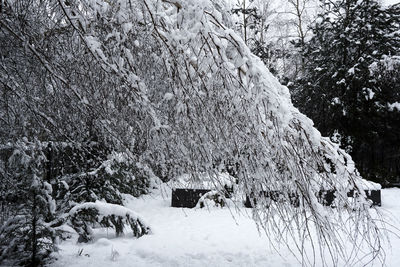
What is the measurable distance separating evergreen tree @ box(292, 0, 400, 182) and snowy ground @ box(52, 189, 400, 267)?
735 cm

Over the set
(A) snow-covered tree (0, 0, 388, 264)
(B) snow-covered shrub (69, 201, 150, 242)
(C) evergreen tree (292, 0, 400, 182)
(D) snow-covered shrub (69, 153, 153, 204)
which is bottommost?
(B) snow-covered shrub (69, 201, 150, 242)

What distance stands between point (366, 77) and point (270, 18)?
6213 mm

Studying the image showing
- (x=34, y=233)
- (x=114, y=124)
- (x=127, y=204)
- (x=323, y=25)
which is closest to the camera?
(x=114, y=124)

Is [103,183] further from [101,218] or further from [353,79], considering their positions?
[353,79]

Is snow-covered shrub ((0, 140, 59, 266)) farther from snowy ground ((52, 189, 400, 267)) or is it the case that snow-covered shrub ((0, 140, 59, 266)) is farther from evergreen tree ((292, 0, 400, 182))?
evergreen tree ((292, 0, 400, 182))

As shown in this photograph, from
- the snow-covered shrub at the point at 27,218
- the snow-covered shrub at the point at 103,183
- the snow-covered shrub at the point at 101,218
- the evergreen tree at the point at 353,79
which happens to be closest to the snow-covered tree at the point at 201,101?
the snow-covered shrub at the point at 27,218

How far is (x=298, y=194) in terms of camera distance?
2057mm

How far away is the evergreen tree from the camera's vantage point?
1145cm

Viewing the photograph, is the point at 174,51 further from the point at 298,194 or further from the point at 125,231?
the point at 125,231

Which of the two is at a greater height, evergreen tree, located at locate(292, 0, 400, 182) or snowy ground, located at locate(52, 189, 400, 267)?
evergreen tree, located at locate(292, 0, 400, 182)

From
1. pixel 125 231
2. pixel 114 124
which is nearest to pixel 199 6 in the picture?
pixel 114 124

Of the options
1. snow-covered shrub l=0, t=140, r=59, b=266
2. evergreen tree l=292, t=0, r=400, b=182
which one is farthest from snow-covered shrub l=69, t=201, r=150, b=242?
evergreen tree l=292, t=0, r=400, b=182

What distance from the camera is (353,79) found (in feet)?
37.9

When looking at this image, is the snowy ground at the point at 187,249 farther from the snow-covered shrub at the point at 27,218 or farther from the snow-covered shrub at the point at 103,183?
the snow-covered shrub at the point at 103,183
